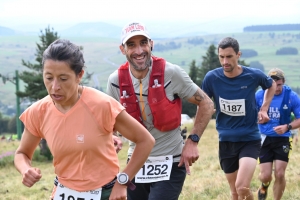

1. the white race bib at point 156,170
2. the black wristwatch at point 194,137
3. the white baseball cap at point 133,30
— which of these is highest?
the white baseball cap at point 133,30

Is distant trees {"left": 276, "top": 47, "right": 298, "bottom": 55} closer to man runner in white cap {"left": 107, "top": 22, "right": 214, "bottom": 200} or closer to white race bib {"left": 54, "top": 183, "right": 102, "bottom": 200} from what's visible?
man runner in white cap {"left": 107, "top": 22, "right": 214, "bottom": 200}

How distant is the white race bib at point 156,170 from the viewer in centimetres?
480

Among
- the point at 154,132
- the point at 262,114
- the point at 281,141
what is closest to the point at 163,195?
the point at 154,132

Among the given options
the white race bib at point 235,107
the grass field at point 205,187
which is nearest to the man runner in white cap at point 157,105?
the white race bib at point 235,107

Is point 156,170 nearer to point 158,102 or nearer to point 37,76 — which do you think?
point 158,102

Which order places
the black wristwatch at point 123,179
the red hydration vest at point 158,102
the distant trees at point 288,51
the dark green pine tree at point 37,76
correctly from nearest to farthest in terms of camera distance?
the black wristwatch at point 123,179 < the red hydration vest at point 158,102 < the dark green pine tree at point 37,76 < the distant trees at point 288,51

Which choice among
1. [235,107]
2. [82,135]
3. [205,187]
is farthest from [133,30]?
[205,187]

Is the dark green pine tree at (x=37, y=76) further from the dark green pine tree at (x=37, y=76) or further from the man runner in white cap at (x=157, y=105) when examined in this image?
the man runner in white cap at (x=157, y=105)

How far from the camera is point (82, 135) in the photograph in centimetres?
343

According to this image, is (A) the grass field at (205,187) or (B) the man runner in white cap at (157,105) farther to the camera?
(A) the grass field at (205,187)

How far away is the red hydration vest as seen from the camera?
4.71 m

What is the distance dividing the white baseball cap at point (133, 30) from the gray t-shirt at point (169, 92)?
0.33 m

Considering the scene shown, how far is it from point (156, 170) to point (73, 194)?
1299 mm

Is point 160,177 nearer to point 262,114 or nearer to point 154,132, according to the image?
point 154,132
